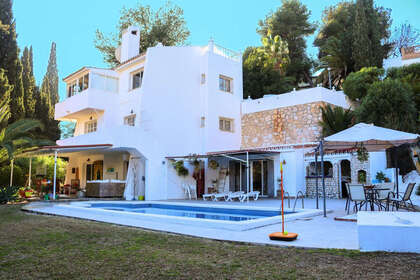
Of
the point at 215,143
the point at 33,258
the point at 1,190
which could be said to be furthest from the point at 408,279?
the point at 215,143

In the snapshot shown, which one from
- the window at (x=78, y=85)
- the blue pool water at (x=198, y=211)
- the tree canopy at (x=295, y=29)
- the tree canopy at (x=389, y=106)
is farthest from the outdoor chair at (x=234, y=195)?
the tree canopy at (x=295, y=29)

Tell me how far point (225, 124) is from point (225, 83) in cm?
269

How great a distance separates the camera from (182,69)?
21.4m

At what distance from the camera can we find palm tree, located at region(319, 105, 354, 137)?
19422 millimetres

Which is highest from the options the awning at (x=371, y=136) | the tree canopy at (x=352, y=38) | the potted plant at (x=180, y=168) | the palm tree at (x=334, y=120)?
the tree canopy at (x=352, y=38)

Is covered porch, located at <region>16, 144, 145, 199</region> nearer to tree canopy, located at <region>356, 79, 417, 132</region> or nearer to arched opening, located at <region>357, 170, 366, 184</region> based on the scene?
arched opening, located at <region>357, 170, 366, 184</region>

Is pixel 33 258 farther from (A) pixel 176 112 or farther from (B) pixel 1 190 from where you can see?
(A) pixel 176 112

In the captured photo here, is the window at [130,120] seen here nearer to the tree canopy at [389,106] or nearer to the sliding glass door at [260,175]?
the sliding glass door at [260,175]

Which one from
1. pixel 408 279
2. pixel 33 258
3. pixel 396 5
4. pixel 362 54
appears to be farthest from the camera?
pixel 396 5

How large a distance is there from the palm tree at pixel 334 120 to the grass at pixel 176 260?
47.8 feet

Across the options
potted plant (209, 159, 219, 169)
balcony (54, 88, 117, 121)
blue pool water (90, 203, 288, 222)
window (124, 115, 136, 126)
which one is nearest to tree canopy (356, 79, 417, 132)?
potted plant (209, 159, 219, 169)

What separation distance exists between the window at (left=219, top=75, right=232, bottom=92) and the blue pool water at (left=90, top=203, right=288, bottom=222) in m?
9.86

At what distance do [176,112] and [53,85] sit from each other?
32107 millimetres

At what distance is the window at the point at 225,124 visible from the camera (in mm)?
22638
